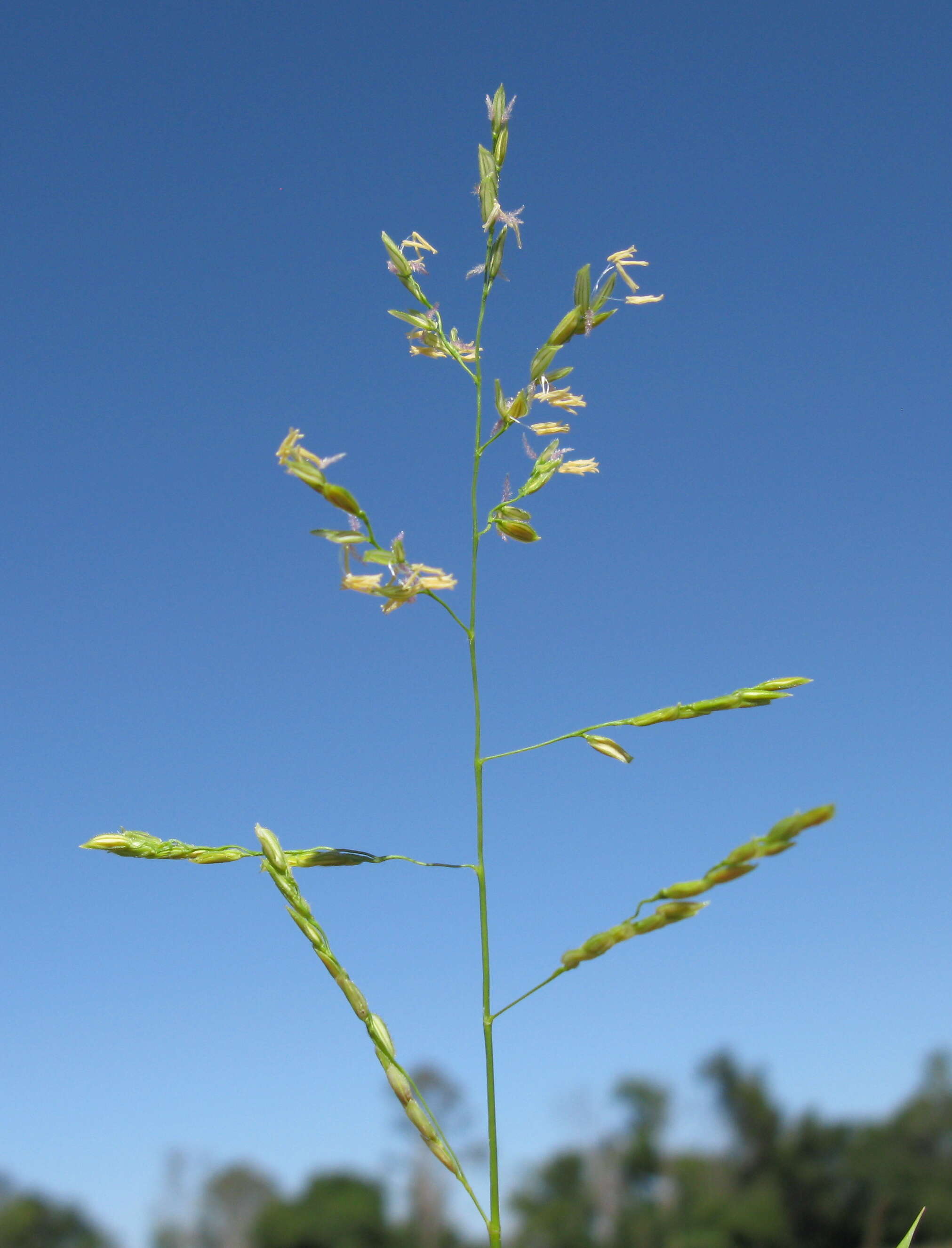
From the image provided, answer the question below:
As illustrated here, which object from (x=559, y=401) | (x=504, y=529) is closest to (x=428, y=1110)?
A: (x=504, y=529)

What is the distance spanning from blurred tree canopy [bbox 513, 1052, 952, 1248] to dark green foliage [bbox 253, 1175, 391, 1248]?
3912 mm

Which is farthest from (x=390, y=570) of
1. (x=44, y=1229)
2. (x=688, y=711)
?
(x=44, y=1229)

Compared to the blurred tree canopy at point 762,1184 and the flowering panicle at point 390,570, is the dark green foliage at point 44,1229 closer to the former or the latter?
the blurred tree canopy at point 762,1184

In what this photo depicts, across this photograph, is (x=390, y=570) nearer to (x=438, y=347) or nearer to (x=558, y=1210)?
(x=438, y=347)

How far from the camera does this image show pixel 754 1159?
25.8m

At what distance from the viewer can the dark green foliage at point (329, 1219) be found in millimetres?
21625

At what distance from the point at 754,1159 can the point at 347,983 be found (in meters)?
29.2

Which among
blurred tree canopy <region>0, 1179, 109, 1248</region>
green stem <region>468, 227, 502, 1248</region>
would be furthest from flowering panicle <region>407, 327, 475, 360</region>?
blurred tree canopy <region>0, 1179, 109, 1248</region>

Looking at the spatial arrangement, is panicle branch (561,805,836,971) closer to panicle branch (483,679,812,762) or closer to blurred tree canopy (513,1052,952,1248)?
panicle branch (483,679,812,762)

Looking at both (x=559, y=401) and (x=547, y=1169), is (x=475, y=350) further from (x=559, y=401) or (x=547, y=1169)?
(x=547, y=1169)

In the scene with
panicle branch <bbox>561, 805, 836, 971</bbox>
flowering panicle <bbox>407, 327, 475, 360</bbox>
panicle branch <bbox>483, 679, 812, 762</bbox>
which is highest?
flowering panicle <bbox>407, 327, 475, 360</bbox>

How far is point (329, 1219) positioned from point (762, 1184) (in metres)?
11.6

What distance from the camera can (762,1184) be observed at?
25.6m

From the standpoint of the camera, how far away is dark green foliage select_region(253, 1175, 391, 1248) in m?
21.6
